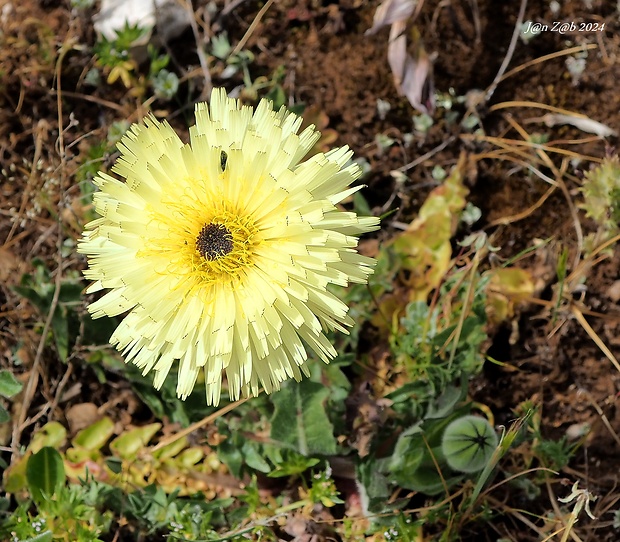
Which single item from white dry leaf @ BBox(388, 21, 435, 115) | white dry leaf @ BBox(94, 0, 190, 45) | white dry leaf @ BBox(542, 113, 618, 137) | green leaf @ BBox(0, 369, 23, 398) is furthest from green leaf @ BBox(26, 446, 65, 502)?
white dry leaf @ BBox(542, 113, 618, 137)

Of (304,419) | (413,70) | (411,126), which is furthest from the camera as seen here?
(411,126)

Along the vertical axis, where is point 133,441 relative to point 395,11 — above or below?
below

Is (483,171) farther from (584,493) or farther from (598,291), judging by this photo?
(584,493)

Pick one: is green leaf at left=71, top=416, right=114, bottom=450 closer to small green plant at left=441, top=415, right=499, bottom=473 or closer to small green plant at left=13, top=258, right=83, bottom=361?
small green plant at left=13, top=258, right=83, bottom=361

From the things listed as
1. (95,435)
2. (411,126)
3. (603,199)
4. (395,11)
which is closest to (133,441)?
(95,435)

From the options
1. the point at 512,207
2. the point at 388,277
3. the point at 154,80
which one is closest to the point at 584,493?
the point at 388,277

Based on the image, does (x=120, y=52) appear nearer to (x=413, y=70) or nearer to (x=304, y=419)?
(x=413, y=70)
